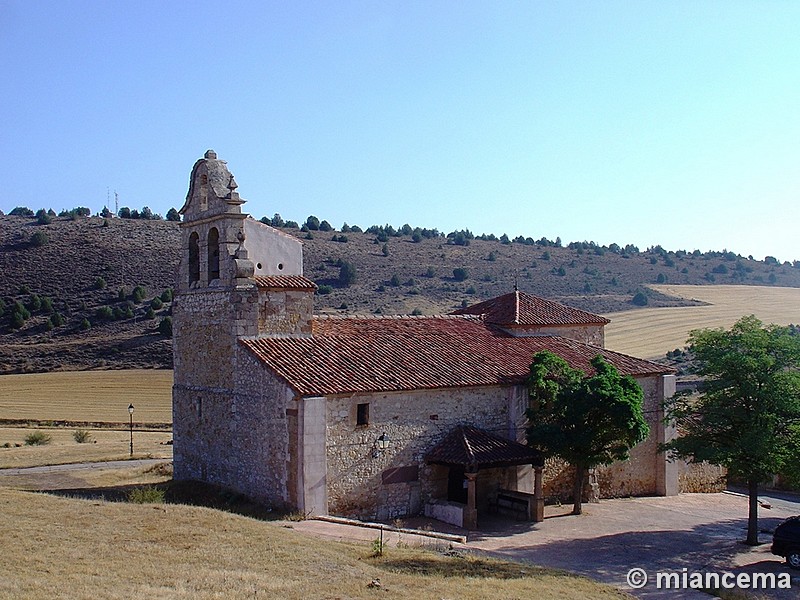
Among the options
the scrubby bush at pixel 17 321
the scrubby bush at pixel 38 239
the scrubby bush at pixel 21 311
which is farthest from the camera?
the scrubby bush at pixel 38 239

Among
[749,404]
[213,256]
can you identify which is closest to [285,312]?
[213,256]

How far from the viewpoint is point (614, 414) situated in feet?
68.6

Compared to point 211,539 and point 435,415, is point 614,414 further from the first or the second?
point 211,539

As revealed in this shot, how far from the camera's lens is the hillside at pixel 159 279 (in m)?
58.0

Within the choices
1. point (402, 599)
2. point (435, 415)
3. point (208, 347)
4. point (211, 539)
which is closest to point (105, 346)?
point (208, 347)

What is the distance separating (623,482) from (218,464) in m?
12.6

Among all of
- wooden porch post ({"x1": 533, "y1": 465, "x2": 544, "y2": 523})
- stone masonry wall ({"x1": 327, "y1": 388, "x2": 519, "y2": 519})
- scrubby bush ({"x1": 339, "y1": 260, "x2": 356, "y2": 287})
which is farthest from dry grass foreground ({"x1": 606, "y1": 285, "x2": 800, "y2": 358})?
stone masonry wall ({"x1": 327, "y1": 388, "x2": 519, "y2": 519})

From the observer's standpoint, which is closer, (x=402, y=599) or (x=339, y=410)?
(x=402, y=599)

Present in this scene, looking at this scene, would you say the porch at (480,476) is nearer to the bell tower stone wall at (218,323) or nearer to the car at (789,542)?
the bell tower stone wall at (218,323)

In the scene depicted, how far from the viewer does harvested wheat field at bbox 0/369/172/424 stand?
44.6 m

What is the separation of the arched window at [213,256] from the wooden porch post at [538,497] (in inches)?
417

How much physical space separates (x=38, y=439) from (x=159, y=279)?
3108cm

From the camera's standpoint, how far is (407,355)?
22781mm

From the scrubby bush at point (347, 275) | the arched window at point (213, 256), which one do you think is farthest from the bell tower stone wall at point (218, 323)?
the scrubby bush at point (347, 275)
